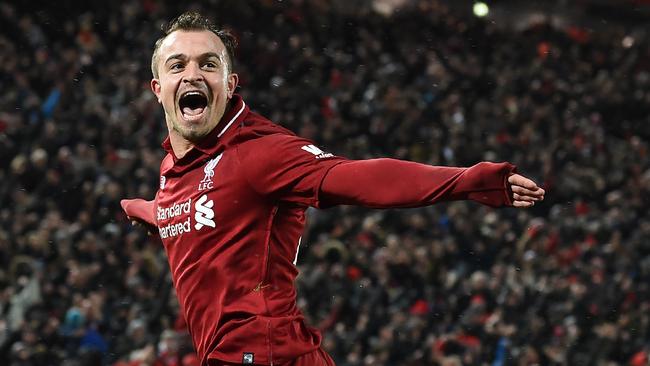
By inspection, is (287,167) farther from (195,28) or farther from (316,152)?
(195,28)

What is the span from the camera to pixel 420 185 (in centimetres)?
392

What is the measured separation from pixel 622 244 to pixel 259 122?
1239 centimetres

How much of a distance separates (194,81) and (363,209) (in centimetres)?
1069

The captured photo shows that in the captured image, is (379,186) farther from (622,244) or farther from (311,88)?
(311,88)

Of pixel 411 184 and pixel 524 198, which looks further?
pixel 411 184

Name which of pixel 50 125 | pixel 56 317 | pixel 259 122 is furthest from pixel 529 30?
pixel 259 122

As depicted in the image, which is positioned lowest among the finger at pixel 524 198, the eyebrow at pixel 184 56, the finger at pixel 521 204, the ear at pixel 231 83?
the finger at pixel 521 204

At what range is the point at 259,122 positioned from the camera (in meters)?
4.57

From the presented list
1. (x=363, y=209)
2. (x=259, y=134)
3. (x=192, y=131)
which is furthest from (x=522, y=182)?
(x=363, y=209)

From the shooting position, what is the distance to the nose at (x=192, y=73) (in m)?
4.57

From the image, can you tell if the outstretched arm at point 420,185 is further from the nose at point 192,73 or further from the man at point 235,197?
the nose at point 192,73

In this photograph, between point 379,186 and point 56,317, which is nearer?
point 379,186

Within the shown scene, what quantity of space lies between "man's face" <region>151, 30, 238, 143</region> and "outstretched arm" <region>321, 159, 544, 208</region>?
692 millimetres

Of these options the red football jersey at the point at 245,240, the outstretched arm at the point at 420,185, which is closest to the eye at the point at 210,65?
the red football jersey at the point at 245,240
